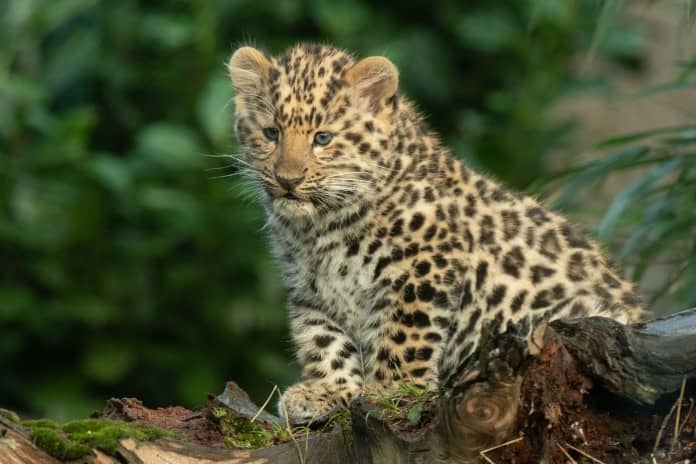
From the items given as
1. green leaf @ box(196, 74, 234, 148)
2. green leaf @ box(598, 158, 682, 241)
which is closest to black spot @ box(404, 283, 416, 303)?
green leaf @ box(598, 158, 682, 241)

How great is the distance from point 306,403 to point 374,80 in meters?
1.97

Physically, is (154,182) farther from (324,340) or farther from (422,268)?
(422,268)

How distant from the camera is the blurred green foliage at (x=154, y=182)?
12.6 m

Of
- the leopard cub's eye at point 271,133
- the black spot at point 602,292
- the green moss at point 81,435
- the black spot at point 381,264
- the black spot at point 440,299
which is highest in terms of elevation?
the leopard cub's eye at point 271,133

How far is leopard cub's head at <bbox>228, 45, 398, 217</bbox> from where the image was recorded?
7758 mm

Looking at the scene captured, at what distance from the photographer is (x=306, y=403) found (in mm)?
7555

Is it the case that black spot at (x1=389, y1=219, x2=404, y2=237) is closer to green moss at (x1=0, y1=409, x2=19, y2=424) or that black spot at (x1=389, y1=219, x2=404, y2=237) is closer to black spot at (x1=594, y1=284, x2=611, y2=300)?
black spot at (x1=594, y1=284, x2=611, y2=300)

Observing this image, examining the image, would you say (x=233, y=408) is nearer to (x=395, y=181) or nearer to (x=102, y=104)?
(x=395, y=181)

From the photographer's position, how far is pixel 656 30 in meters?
16.1

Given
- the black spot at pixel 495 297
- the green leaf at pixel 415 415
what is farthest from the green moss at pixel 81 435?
the black spot at pixel 495 297

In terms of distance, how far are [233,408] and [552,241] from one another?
88.5 inches

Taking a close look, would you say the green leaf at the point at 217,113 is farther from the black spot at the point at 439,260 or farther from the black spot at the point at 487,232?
the black spot at the point at 439,260

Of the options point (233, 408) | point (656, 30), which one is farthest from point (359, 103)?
point (656, 30)

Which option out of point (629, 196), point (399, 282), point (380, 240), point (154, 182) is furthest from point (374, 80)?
point (154, 182)
